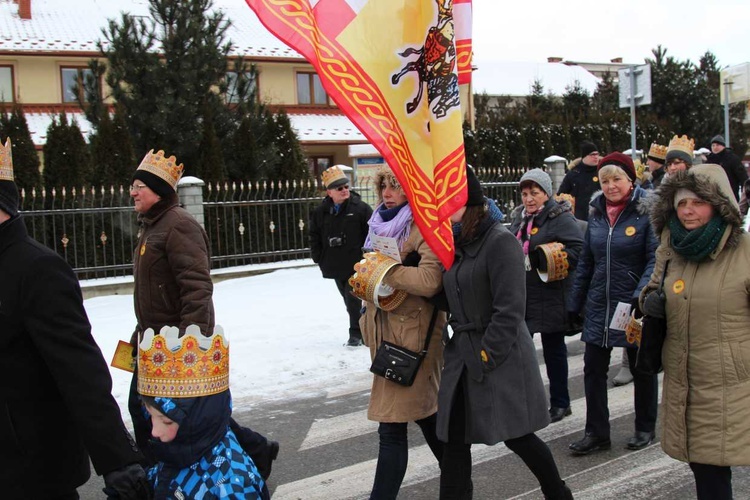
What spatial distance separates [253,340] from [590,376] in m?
4.98

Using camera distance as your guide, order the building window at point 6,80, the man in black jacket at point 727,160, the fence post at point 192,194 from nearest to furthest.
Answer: the man in black jacket at point 727,160 < the fence post at point 192,194 < the building window at point 6,80

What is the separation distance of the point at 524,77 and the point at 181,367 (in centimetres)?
5552

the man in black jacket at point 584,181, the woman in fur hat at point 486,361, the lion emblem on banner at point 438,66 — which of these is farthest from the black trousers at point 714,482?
the man in black jacket at point 584,181

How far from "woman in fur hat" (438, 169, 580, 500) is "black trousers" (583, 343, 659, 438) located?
4.89 ft

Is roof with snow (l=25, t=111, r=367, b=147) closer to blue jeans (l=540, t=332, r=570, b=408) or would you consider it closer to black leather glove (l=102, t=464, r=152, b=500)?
blue jeans (l=540, t=332, r=570, b=408)

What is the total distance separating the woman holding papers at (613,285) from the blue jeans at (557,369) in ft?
2.09

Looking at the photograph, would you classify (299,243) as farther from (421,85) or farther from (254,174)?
(421,85)

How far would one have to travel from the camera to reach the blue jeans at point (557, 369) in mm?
6227

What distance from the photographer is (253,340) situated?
373 inches

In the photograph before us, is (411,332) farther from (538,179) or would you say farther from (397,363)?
(538,179)

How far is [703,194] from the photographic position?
12.3 feet

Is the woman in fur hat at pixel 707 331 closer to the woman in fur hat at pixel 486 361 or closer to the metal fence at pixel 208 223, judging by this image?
the woman in fur hat at pixel 486 361

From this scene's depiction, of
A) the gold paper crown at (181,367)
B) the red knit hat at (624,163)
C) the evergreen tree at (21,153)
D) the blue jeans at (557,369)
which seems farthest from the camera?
the evergreen tree at (21,153)

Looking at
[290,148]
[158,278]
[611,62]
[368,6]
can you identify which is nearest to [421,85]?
[368,6]
